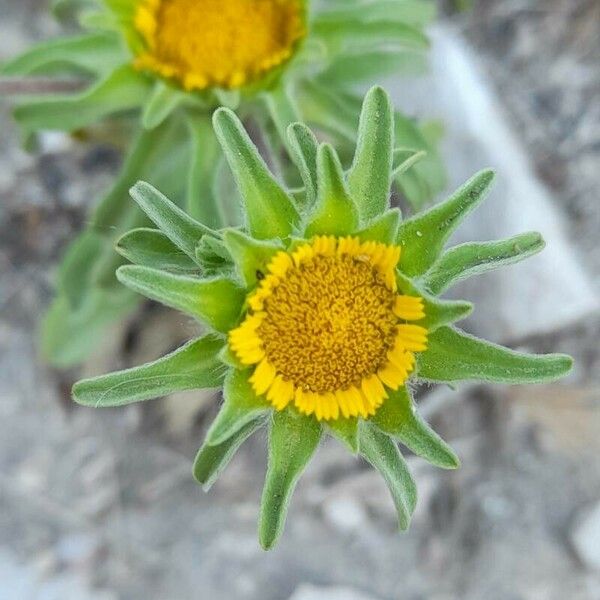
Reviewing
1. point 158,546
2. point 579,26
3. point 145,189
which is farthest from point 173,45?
point 579,26

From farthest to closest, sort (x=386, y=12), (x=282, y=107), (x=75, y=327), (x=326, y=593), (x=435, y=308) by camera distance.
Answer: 1. (x=75, y=327)
2. (x=326, y=593)
3. (x=386, y=12)
4. (x=282, y=107)
5. (x=435, y=308)

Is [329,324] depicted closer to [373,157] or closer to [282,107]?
[373,157]

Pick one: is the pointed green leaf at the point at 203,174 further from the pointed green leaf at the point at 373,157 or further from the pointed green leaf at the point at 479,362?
the pointed green leaf at the point at 479,362

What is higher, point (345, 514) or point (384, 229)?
point (384, 229)

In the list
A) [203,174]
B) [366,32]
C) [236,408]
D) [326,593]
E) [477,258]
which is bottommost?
[326,593]

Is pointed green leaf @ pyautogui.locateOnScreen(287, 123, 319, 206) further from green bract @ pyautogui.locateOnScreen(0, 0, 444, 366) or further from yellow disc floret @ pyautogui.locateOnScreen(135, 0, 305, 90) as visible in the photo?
yellow disc floret @ pyautogui.locateOnScreen(135, 0, 305, 90)

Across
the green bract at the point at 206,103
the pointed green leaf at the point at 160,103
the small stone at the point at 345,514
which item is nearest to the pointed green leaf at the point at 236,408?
the green bract at the point at 206,103

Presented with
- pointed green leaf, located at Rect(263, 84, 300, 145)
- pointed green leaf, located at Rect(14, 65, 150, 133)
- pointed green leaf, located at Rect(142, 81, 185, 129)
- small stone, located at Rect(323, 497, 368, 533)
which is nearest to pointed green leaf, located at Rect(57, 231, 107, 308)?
pointed green leaf, located at Rect(14, 65, 150, 133)

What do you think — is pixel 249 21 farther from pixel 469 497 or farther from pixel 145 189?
pixel 469 497

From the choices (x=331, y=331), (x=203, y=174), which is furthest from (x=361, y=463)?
(x=331, y=331)
